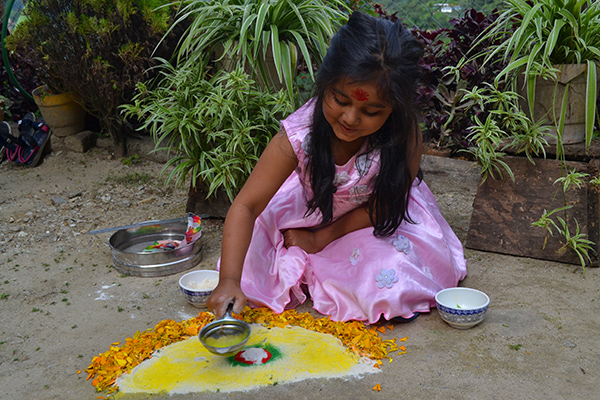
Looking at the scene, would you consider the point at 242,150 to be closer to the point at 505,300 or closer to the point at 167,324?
the point at 167,324

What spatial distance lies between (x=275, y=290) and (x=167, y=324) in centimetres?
47

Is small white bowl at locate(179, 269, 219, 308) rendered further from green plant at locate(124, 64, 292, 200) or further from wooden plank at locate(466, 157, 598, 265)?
wooden plank at locate(466, 157, 598, 265)

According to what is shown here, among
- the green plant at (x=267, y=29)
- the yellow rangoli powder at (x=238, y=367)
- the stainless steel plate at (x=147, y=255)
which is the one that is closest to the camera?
the yellow rangoli powder at (x=238, y=367)

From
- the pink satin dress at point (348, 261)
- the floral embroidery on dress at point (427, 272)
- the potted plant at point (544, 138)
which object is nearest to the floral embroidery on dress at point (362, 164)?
the pink satin dress at point (348, 261)

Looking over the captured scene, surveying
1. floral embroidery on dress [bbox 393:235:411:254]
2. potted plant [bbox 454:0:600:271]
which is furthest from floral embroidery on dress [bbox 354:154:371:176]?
potted plant [bbox 454:0:600:271]

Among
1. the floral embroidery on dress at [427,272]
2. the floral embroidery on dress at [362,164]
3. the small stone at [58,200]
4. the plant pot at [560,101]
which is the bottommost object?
the floral embroidery on dress at [427,272]

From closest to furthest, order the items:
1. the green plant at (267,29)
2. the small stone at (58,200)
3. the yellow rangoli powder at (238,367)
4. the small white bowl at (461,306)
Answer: the yellow rangoli powder at (238,367)
the small white bowl at (461,306)
the green plant at (267,29)
the small stone at (58,200)

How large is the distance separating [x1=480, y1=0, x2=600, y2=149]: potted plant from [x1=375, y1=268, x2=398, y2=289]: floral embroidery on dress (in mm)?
1044

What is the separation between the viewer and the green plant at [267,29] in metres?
2.68

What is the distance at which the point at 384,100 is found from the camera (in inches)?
70.4

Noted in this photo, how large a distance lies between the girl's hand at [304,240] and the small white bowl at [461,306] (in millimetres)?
564

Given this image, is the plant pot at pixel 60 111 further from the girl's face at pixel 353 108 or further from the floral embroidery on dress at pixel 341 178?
the girl's face at pixel 353 108

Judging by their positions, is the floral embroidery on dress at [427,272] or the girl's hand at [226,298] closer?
the girl's hand at [226,298]

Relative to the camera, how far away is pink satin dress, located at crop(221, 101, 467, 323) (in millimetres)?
2125
